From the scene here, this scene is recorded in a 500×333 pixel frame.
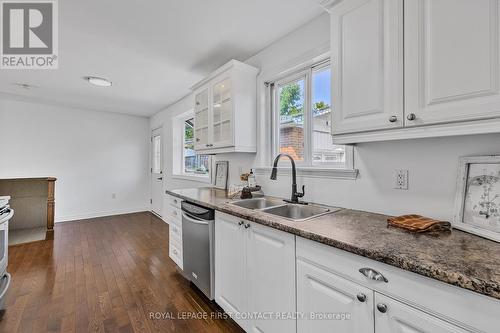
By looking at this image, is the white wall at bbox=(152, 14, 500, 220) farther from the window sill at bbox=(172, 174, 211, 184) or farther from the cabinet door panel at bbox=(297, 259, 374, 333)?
the window sill at bbox=(172, 174, 211, 184)

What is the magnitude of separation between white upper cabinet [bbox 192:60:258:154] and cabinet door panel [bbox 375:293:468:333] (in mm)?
1753

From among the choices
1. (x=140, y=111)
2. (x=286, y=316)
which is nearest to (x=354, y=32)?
(x=286, y=316)

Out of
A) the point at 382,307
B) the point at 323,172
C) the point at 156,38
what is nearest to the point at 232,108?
the point at 156,38

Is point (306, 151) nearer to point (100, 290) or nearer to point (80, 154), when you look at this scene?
point (100, 290)

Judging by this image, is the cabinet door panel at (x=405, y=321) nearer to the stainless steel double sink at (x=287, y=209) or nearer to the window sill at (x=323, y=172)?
the stainless steel double sink at (x=287, y=209)

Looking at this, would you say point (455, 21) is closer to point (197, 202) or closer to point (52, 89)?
point (197, 202)

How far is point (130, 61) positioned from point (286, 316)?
2.96m

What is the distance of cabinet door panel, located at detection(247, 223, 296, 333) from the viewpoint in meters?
1.27

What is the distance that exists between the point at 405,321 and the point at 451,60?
106 centimetres

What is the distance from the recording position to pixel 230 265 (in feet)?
5.65

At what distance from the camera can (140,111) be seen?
5230 mm

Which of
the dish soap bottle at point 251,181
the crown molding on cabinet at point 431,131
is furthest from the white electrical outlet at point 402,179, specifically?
the dish soap bottle at point 251,181

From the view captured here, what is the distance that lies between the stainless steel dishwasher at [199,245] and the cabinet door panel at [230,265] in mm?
65

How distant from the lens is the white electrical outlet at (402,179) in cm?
137
